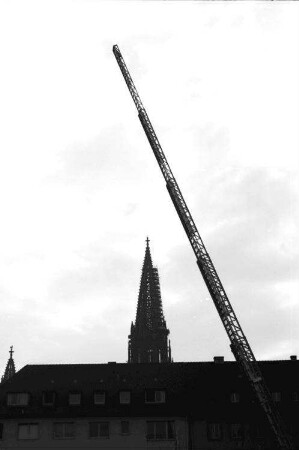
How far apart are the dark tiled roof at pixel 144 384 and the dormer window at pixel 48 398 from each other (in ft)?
1.25

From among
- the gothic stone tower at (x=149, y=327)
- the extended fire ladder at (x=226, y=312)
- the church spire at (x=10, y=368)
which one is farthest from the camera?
the church spire at (x=10, y=368)

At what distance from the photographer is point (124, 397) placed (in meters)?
51.7

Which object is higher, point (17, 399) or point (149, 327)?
point (149, 327)

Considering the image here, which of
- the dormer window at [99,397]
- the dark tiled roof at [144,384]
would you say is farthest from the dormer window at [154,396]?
the dormer window at [99,397]

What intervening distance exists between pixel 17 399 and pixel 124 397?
8993 millimetres

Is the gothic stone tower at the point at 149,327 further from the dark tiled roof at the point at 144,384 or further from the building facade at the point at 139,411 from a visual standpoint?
the building facade at the point at 139,411

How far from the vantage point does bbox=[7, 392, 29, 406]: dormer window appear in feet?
167

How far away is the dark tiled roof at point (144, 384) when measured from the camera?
50469 mm

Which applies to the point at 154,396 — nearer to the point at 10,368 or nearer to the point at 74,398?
the point at 74,398

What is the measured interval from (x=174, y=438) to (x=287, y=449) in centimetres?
1009

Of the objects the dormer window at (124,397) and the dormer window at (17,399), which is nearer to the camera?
the dormer window at (17,399)

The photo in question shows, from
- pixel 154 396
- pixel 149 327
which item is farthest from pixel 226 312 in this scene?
pixel 149 327

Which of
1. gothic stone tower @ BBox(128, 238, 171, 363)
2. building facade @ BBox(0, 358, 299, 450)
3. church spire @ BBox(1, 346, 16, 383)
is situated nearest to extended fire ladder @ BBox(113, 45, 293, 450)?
building facade @ BBox(0, 358, 299, 450)

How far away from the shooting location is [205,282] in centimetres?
4759
